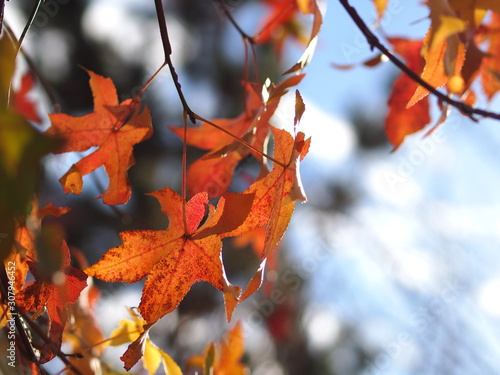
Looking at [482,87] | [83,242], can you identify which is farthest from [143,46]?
[482,87]

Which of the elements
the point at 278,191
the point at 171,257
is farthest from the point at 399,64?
the point at 171,257

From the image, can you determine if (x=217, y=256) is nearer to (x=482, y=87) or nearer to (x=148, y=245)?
(x=148, y=245)

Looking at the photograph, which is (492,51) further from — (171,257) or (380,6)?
(171,257)

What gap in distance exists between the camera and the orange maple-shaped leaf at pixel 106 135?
0.61 metres

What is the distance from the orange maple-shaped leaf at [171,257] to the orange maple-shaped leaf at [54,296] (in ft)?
0.10

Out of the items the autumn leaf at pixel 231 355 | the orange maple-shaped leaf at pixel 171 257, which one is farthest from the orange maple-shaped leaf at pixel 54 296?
the autumn leaf at pixel 231 355

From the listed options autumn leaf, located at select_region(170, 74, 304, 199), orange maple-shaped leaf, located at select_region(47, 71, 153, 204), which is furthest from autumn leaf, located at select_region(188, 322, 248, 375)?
orange maple-shaped leaf, located at select_region(47, 71, 153, 204)

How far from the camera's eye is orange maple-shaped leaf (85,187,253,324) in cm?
53

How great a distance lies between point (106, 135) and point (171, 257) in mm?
180

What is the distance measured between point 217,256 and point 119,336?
0.81 feet

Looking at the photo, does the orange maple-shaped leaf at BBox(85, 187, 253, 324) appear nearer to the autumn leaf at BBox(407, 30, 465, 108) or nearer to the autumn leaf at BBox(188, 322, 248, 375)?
the autumn leaf at BBox(407, 30, 465, 108)

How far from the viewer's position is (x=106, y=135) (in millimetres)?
645

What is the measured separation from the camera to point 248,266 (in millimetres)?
4297

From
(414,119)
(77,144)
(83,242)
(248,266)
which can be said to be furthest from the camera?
(248,266)
